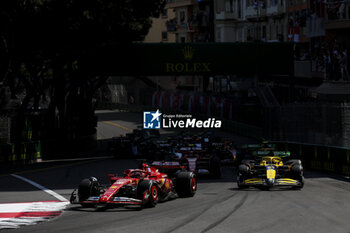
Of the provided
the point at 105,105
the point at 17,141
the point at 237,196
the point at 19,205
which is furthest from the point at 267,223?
the point at 105,105

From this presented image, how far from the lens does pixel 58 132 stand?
149 feet

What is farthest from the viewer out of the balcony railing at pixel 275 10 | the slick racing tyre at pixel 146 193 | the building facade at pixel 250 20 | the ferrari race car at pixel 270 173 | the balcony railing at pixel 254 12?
the balcony railing at pixel 254 12

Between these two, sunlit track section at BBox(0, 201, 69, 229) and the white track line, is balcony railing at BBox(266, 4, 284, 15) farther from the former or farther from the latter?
sunlit track section at BBox(0, 201, 69, 229)

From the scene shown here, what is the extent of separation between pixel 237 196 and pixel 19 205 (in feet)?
20.8

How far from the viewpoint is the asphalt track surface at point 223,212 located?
15.9m

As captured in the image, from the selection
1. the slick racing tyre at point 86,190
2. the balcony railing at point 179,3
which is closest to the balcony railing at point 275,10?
the balcony railing at point 179,3

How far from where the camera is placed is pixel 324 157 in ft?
99.4

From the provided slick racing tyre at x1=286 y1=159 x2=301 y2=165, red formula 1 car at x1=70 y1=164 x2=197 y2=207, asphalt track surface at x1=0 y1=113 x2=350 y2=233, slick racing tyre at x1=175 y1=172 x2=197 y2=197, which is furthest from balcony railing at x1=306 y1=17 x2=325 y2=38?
red formula 1 car at x1=70 y1=164 x2=197 y2=207

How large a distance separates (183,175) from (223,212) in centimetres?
356

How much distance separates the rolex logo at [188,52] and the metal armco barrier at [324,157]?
43.3 ft

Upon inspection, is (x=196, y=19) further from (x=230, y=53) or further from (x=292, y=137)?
(x=292, y=137)

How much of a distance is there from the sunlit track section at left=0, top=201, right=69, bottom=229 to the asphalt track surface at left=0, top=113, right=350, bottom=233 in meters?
0.38

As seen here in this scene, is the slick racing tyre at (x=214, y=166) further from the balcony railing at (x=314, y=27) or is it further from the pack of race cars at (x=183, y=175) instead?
the balcony railing at (x=314, y=27)

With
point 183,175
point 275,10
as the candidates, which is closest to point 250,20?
point 275,10
